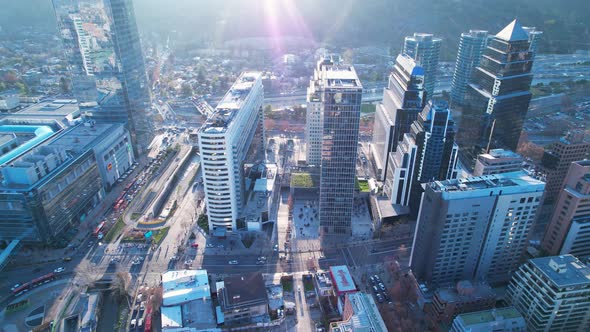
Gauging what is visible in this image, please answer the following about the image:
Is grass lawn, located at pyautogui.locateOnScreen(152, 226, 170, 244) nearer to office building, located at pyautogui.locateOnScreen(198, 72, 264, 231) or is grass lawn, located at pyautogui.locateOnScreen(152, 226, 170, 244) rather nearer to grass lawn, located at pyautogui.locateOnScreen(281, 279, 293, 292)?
office building, located at pyautogui.locateOnScreen(198, 72, 264, 231)

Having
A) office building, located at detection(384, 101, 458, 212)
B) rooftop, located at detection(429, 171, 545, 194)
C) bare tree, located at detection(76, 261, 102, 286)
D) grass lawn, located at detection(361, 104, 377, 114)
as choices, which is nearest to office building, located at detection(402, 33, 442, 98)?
grass lawn, located at detection(361, 104, 377, 114)

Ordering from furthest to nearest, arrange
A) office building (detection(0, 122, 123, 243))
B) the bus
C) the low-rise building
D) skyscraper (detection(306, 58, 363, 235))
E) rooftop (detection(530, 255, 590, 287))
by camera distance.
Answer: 1. office building (detection(0, 122, 123, 243))
2. skyscraper (detection(306, 58, 363, 235))
3. the bus
4. the low-rise building
5. rooftop (detection(530, 255, 590, 287))

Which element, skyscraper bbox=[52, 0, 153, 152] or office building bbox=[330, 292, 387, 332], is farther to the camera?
skyscraper bbox=[52, 0, 153, 152]

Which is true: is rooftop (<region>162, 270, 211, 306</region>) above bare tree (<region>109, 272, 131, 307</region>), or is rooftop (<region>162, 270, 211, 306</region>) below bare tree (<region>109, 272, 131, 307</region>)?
above

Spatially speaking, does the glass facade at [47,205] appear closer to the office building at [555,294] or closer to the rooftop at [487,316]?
the rooftop at [487,316]

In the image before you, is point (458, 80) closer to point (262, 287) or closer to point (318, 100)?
point (318, 100)

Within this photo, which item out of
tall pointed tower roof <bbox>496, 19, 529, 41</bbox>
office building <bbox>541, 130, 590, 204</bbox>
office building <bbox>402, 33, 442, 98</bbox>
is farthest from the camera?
office building <bbox>402, 33, 442, 98</bbox>

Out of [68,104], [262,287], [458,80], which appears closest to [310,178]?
[262,287]
